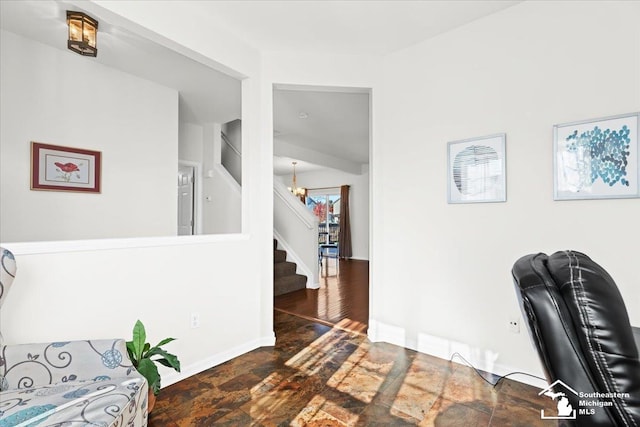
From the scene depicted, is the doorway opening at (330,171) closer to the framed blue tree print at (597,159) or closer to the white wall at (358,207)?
the white wall at (358,207)

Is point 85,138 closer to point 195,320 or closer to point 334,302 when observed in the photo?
point 195,320

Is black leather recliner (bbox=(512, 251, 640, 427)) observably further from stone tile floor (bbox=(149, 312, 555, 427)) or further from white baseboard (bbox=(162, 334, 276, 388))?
white baseboard (bbox=(162, 334, 276, 388))

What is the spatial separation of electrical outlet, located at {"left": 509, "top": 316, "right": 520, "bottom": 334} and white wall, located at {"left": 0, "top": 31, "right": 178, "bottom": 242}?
3637mm

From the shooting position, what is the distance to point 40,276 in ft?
5.29

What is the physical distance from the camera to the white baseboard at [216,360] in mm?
2164

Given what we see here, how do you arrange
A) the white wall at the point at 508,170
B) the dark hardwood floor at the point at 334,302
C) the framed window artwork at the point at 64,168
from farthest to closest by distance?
the dark hardwood floor at the point at 334,302
the framed window artwork at the point at 64,168
the white wall at the point at 508,170

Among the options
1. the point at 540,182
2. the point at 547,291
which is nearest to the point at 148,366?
the point at 547,291

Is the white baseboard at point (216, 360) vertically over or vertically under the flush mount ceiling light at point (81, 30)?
under

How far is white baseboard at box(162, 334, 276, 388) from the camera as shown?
2.16 meters

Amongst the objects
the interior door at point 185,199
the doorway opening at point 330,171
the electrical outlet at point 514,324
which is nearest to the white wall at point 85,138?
the interior door at point 185,199

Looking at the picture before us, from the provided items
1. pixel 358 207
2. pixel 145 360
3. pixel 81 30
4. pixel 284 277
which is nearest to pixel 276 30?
pixel 81 30

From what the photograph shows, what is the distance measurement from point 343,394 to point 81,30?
124 inches

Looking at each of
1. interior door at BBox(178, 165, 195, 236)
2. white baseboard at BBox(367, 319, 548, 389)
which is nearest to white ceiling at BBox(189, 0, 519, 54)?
white baseboard at BBox(367, 319, 548, 389)

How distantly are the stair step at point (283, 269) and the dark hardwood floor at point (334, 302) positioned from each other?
0.32 meters
